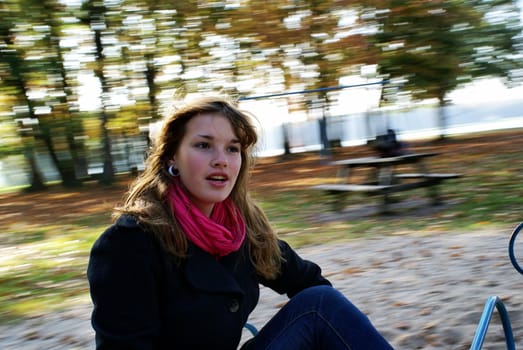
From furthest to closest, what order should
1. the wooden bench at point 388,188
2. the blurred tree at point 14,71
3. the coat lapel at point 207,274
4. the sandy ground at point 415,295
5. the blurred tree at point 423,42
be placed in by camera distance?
the blurred tree at point 423,42, the blurred tree at point 14,71, the wooden bench at point 388,188, the sandy ground at point 415,295, the coat lapel at point 207,274

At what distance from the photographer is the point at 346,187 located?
337 inches

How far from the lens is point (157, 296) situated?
1.80 m

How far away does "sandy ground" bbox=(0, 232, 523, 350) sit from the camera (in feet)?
11.5

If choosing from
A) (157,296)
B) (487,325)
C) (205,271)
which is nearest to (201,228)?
(205,271)

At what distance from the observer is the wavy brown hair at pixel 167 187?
6.07 feet

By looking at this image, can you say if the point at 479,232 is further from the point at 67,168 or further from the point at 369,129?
the point at 369,129

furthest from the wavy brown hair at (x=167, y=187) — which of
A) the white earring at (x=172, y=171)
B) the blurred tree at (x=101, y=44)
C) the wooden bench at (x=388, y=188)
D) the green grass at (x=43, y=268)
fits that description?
the blurred tree at (x=101, y=44)

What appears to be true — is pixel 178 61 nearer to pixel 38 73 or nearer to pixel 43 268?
pixel 38 73

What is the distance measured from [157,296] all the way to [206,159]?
430 millimetres

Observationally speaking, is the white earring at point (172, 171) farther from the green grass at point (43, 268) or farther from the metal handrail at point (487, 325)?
the green grass at point (43, 268)

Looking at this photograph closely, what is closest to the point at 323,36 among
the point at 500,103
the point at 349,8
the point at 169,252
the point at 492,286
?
the point at 349,8

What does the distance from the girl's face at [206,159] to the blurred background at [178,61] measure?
1233 centimetres

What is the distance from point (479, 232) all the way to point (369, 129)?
1500 cm

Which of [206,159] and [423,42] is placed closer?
[206,159]
